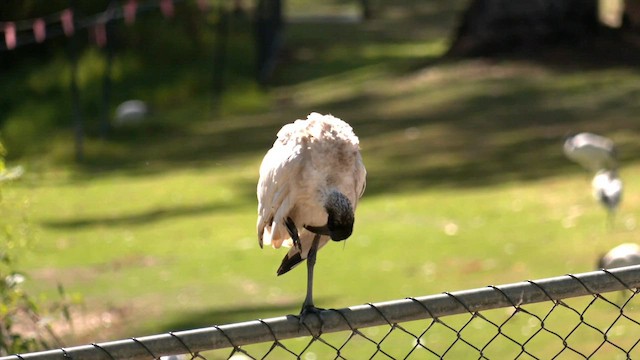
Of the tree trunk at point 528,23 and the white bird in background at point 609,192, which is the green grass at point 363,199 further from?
the tree trunk at point 528,23

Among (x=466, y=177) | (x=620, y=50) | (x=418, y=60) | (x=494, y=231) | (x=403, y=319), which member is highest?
(x=403, y=319)

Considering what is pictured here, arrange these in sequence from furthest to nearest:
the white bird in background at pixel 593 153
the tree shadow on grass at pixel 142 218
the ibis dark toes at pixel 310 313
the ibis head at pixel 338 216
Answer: the tree shadow on grass at pixel 142 218, the white bird in background at pixel 593 153, the ibis head at pixel 338 216, the ibis dark toes at pixel 310 313

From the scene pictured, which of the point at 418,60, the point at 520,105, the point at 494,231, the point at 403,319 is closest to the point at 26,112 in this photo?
the point at 418,60

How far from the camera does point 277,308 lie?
10.6 m

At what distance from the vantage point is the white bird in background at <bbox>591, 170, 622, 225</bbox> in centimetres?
1177

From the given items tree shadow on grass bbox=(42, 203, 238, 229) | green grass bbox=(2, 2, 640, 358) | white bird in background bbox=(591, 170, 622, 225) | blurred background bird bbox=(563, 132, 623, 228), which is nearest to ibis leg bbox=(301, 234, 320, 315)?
green grass bbox=(2, 2, 640, 358)

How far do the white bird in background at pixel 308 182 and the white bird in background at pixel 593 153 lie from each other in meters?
8.97

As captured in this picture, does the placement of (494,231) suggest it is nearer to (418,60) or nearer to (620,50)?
(620,50)

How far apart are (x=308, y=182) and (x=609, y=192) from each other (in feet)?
24.1

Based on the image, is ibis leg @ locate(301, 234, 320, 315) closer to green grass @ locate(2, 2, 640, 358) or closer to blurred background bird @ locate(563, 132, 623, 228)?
green grass @ locate(2, 2, 640, 358)

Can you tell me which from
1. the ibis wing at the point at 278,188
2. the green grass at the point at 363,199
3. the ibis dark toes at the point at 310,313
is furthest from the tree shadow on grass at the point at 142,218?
the ibis dark toes at the point at 310,313

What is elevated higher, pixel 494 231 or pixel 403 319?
pixel 403 319

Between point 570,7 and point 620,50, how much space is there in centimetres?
106

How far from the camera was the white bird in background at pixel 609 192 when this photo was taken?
11.8 metres
